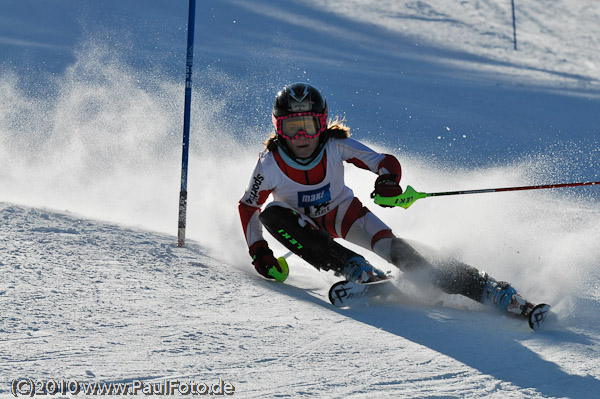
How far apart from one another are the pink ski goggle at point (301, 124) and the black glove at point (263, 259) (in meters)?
0.68

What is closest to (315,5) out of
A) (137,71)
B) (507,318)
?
(137,71)

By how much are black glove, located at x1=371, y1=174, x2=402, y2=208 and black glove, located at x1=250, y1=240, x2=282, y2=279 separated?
70 cm

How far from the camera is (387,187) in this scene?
13.7 feet

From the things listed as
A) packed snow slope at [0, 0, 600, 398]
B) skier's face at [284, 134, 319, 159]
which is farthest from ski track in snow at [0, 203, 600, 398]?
skier's face at [284, 134, 319, 159]

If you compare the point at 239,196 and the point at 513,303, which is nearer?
the point at 513,303

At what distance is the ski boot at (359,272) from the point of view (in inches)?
152

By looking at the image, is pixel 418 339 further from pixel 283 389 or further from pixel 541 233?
pixel 541 233

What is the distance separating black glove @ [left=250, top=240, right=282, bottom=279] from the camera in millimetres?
4242

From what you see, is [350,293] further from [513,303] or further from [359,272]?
[513,303]

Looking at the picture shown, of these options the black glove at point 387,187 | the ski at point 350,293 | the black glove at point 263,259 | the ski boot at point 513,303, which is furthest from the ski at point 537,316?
the black glove at point 263,259

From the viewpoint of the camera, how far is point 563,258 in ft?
14.9

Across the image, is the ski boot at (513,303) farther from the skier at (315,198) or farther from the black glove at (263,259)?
the black glove at (263,259)

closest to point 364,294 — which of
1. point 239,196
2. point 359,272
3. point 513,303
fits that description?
point 359,272

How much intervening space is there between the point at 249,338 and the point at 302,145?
169 cm
